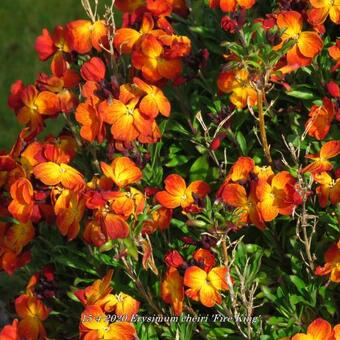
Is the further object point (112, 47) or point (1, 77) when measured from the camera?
point (1, 77)

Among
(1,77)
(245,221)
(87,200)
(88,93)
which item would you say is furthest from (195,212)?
(1,77)

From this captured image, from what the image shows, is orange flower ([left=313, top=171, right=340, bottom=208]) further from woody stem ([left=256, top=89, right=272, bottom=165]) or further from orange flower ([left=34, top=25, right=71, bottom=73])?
orange flower ([left=34, top=25, right=71, bottom=73])

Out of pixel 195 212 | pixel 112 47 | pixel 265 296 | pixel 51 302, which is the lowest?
pixel 51 302

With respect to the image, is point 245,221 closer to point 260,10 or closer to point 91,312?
point 91,312

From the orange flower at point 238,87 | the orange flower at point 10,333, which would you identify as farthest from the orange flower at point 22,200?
the orange flower at point 238,87

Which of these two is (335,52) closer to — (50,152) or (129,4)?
(129,4)

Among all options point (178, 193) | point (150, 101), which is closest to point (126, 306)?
point (178, 193)

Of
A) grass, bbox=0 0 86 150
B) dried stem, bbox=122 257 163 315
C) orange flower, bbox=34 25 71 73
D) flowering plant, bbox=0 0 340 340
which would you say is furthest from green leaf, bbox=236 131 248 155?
grass, bbox=0 0 86 150

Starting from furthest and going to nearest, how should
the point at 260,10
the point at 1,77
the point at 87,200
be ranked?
the point at 1,77 → the point at 260,10 → the point at 87,200
